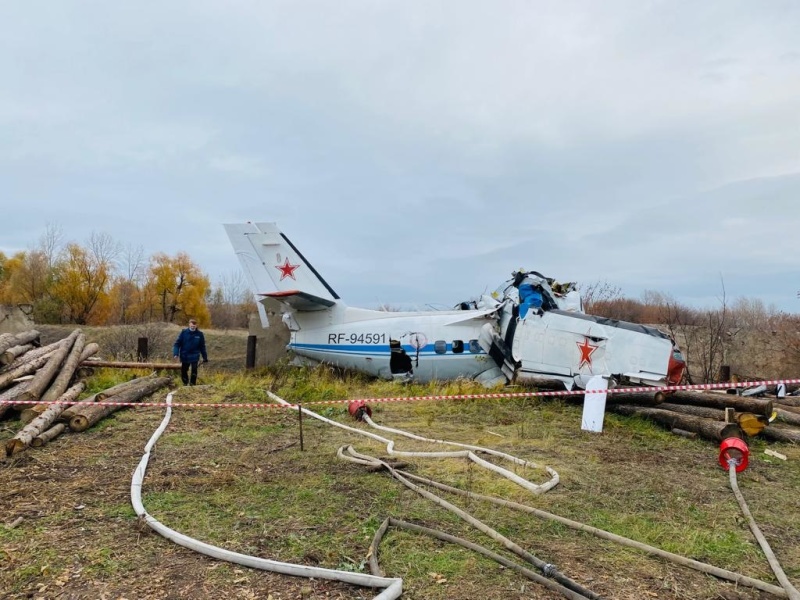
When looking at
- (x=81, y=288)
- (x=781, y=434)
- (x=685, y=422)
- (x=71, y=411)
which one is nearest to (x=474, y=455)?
(x=685, y=422)

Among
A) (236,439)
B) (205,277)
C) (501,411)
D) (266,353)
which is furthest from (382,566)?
(205,277)

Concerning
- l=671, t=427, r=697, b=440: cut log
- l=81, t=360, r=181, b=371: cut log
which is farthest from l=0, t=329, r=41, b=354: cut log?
l=671, t=427, r=697, b=440: cut log

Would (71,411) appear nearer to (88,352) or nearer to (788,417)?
(88,352)

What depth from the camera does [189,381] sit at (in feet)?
44.1

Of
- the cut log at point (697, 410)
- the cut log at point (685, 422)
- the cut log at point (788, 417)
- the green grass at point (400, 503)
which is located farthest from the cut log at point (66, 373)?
the cut log at point (788, 417)

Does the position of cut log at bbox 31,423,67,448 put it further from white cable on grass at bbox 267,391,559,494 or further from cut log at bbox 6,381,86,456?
white cable on grass at bbox 267,391,559,494

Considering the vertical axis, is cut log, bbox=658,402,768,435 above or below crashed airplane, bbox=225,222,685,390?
below

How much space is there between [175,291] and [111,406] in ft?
123

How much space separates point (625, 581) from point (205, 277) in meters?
47.4

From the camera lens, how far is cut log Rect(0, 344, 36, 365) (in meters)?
11.1

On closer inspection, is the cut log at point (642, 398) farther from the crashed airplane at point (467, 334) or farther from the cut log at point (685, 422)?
the crashed airplane at point (467, 334)

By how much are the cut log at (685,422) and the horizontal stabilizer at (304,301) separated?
7645 mm

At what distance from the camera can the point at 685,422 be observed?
9.23m

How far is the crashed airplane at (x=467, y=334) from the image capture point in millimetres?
11400
